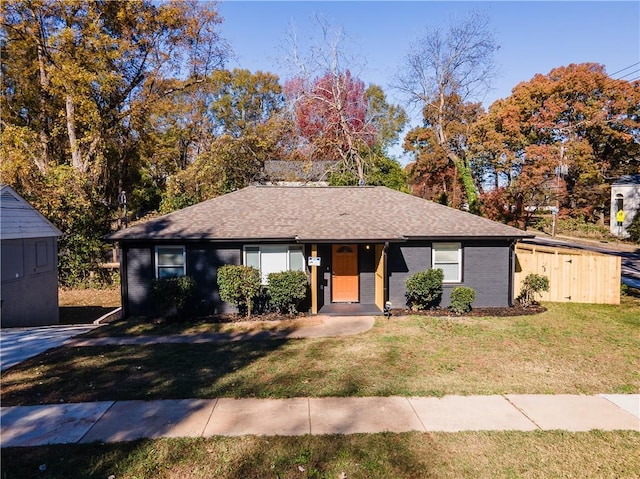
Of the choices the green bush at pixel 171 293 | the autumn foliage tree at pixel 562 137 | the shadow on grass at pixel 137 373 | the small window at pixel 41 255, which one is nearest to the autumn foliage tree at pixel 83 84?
the small window at pixel 41 255

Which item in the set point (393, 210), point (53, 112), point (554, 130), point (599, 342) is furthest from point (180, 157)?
point (599, 342)

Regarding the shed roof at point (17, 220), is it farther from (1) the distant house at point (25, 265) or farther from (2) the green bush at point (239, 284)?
(2) the green bush at point (239, 284)

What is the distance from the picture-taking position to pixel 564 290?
14.9 meters

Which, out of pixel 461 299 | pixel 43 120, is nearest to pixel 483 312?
pixel 461 299

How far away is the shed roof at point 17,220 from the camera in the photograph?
13.3 m

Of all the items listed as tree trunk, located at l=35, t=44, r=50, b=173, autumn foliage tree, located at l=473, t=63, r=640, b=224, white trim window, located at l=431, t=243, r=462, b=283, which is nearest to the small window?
tree trunk, located at l=35, t=44, r=50, b=173

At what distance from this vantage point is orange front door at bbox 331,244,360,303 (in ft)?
45.9

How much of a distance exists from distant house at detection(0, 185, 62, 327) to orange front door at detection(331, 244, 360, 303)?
10686mm

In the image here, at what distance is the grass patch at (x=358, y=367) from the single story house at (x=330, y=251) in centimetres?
266

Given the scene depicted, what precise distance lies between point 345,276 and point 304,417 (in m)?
8.14

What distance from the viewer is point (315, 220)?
1437 cm

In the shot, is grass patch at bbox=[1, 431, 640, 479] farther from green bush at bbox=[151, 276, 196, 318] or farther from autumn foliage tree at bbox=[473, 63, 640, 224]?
autumn foliage tree at bbox=[473, 63, 640, 224]

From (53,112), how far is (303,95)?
17.2m

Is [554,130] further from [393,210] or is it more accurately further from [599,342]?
[599,342]
